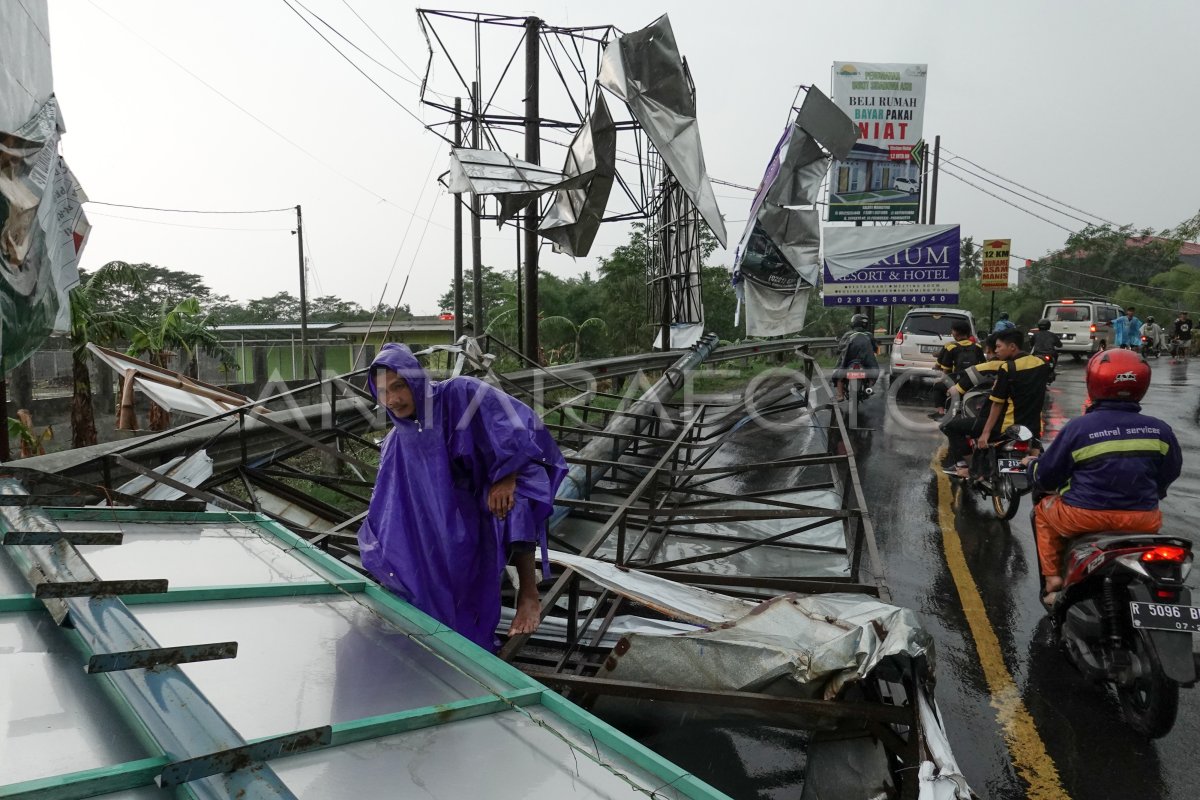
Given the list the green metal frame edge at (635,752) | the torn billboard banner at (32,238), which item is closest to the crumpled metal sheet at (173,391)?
the torn billboard banner at (32,238)

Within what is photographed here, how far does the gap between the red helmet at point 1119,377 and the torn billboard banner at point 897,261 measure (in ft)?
76.0

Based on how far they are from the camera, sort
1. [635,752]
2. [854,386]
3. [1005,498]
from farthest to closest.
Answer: [854,386]
[1005,498]
[635,752]

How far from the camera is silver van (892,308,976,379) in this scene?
1655 centimetres

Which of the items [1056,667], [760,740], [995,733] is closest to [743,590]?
[760,740]

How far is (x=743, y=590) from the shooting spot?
455cm

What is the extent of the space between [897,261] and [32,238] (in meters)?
25.9

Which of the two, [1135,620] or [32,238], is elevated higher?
[32,238]

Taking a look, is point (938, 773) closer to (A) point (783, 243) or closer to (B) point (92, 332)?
(B) point (92, 332)

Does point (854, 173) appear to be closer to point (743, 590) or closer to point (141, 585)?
point (743, 590)

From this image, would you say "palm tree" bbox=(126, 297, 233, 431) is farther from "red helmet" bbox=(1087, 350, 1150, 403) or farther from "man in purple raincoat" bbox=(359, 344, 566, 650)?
"red helmet" bbox=(1087, 350, 1150, 403)

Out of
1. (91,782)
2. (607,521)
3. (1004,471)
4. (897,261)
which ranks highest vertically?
(897,261)

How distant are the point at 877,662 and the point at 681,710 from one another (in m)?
1.22

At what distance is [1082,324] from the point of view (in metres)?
25.4

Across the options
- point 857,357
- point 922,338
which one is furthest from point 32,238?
point 922,338
